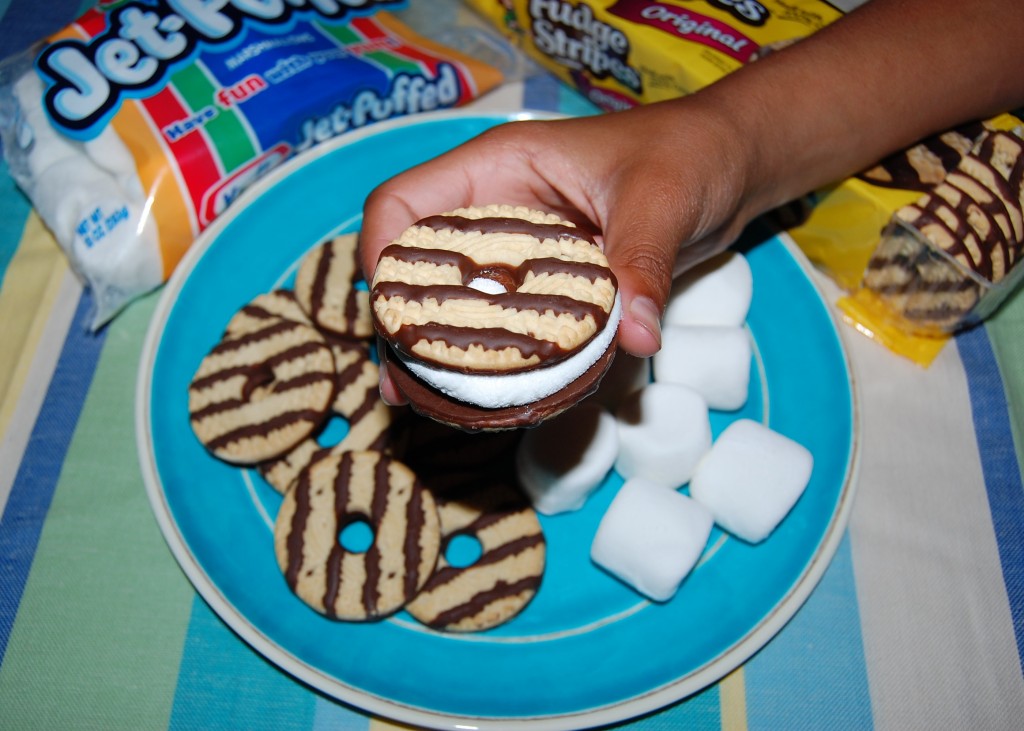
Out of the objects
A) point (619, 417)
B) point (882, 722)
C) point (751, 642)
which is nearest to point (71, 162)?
point (619, 417)

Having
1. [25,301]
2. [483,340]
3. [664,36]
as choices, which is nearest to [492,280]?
[483,340]

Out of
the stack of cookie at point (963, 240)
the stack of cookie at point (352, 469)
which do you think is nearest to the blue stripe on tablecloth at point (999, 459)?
the stack of cookie at point (963, 240)

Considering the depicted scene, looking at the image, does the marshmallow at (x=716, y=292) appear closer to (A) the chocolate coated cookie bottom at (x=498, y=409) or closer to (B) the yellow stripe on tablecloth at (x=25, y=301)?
(A) the chocolate coated cookie bottom at (x=498, y=409)

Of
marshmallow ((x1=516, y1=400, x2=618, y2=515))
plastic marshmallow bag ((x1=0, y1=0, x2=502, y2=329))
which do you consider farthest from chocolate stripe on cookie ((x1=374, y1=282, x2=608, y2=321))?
plastic marshmallow bag ((x1=0, y1=0, x2=502, y2=329))

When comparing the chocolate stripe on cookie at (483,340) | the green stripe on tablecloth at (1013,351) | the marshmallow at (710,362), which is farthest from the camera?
the green stripe on tablecloth at (1013,351)

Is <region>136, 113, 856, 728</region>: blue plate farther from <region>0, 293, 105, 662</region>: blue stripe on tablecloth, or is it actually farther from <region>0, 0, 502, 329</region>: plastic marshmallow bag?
<region>0, 293, 105, 662</region>: blue stripe on tablecloth
